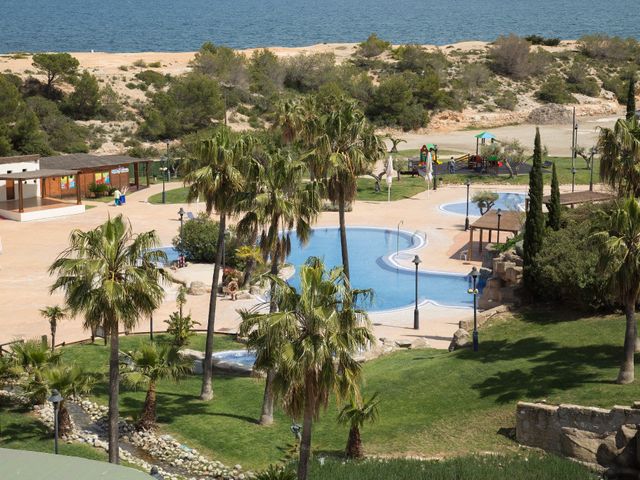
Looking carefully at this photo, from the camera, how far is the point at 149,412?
86.7ft

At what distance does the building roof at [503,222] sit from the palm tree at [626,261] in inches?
777

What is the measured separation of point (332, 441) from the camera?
25.1 metres

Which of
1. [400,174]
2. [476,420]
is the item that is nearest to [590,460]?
[476,420]

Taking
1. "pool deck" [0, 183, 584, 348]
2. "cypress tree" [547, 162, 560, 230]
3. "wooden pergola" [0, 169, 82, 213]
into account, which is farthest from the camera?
"wooden pergola" [0, 169, 82, 213]

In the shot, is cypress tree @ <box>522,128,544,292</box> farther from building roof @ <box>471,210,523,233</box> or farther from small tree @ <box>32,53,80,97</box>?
small tree @ <box>32,53,80,97</box>

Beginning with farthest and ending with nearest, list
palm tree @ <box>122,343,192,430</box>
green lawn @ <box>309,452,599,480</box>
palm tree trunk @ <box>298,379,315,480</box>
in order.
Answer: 1. palm tree @ <box>122,343,192,430</box>
2. green lawn @ <box>309,452,599,480</box>
3. palm tree trunk @ <box>298,379,315,480</box>

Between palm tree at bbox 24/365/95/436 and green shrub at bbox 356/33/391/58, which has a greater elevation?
green shrub at bbox 356/33/391/58

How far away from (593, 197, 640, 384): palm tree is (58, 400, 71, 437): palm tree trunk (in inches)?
537

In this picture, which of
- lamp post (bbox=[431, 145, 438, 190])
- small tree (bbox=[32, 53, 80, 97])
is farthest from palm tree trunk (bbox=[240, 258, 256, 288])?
small tree (bbox=[32, 53, 80, 97])

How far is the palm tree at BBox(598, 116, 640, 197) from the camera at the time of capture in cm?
3183

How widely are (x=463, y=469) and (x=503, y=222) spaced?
2608cm

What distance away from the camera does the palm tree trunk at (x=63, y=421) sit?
25.7 metres

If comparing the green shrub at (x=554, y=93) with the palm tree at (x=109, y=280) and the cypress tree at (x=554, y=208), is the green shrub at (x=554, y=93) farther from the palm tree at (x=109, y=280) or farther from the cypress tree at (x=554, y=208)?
the palm tree at (x=109, y=280)

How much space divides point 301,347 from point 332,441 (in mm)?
7497
